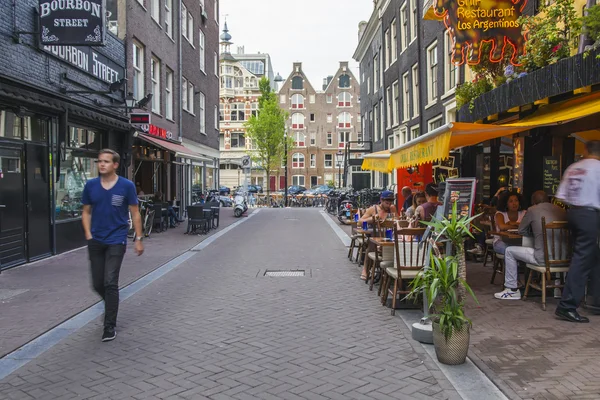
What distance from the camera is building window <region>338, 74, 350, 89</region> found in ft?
221

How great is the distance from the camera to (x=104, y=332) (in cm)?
510

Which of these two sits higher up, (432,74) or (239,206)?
(432,74)

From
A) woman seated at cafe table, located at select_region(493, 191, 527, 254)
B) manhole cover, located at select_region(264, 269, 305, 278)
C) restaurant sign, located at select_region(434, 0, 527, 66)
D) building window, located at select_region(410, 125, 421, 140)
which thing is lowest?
manhole cover, located at select_region(264, 269, 305, 278)

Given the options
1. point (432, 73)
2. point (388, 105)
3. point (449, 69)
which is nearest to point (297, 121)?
point (388, 105)

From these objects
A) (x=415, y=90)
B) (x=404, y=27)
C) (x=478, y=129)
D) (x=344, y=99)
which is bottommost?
(x=478, y=129)

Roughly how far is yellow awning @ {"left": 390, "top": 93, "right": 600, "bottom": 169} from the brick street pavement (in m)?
2.07

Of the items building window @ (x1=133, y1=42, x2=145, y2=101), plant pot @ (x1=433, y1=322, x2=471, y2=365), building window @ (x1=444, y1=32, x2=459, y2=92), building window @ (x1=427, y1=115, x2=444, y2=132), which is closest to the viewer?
plant pot @ (x1=433, y1=322, x2=471, y2=365)

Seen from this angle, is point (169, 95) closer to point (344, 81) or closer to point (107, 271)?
point (107, 271)

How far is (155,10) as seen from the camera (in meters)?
18.6

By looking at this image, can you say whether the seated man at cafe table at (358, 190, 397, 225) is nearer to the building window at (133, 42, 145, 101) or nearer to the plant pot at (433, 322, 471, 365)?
the plant pot at (433, 322, 471, 365)

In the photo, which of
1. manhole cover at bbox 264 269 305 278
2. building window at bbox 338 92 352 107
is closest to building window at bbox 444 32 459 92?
manhole cover at bbox 264 269 305 278

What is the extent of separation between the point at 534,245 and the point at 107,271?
189 inches

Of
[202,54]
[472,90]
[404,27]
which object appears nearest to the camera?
[472,90]

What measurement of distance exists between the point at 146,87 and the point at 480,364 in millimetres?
15418
